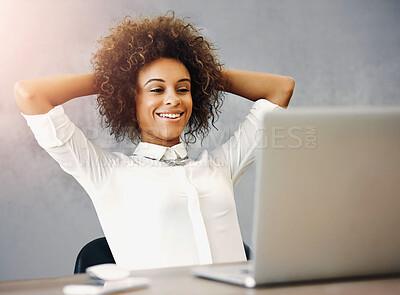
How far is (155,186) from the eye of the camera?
1.46m

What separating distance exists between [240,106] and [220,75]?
79cm

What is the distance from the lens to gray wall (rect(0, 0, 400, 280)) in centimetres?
227

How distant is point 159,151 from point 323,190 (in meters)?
1.00

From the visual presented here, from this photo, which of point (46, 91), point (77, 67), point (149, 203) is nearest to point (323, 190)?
point (149, 203)

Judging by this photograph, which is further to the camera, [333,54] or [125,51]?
[333,54]

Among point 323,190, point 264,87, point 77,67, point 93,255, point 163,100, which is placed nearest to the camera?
point 323,190

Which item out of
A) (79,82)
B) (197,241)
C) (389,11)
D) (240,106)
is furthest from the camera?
(389,11)

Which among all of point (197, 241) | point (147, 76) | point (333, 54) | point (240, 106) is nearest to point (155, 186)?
point (197, 241)

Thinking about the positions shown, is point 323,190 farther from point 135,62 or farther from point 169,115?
point 135,62

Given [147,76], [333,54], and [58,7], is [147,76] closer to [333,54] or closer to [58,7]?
[58,7]

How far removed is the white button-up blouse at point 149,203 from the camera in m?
1.41

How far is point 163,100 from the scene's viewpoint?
1.60 meters

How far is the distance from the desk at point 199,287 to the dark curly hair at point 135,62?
1012 mm

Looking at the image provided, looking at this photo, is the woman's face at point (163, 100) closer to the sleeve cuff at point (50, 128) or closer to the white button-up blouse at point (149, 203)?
the white button-up blouse at point (149, 203)
